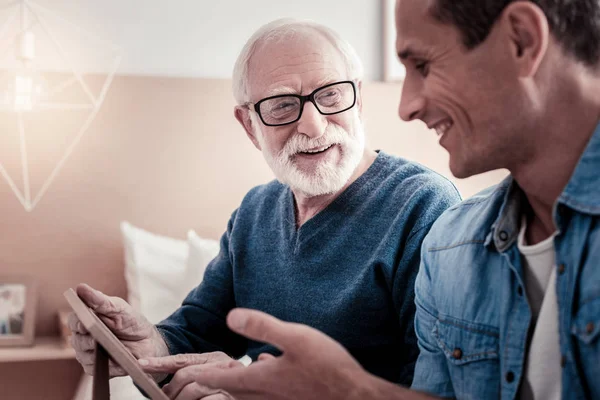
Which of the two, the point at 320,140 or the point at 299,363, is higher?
the point at 320,140

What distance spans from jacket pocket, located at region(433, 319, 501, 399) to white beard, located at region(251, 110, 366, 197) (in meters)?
0.53

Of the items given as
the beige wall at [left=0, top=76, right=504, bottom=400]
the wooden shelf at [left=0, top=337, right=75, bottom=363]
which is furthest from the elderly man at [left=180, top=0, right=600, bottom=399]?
the beige wall at [left=0, top=76, right=504, bottom=400]

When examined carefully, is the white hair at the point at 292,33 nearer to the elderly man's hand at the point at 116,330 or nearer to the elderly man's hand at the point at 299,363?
the elderly man's hand at the point at 116,330

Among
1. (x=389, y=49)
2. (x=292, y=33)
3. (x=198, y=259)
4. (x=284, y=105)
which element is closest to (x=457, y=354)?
(x=284, y=105)

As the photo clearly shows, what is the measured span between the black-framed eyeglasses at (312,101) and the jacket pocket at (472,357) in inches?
26.2

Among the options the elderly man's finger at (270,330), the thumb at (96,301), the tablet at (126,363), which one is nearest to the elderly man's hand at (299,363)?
the elderly man's finger at (270,330)

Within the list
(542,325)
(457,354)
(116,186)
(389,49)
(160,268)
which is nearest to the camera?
(542,325)

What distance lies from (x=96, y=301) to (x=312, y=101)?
0.66 metres

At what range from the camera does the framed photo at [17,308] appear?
9.30ft

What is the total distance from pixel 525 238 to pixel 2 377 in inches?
98.4

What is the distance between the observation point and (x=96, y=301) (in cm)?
142

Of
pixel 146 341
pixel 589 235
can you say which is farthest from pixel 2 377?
pixel 589 235

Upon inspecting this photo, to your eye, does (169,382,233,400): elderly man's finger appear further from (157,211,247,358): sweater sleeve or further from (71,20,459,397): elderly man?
(157,211,247,358): sweater sleeve

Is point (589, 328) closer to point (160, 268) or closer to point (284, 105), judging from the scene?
point (284, 105)
